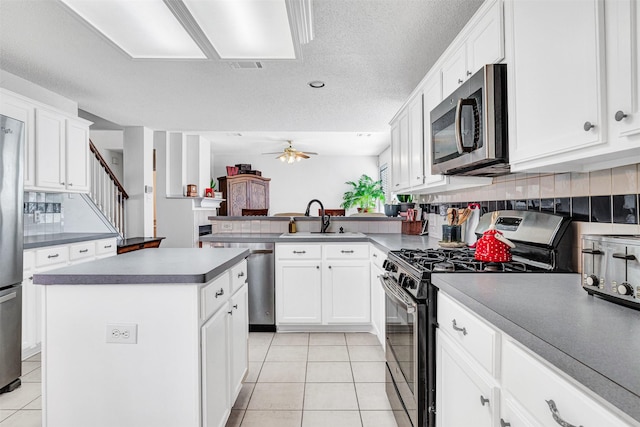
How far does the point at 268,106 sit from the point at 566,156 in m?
3.18

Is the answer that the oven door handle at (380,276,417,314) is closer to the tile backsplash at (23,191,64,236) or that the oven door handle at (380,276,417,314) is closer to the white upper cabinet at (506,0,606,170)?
the white upper cabinet at (506,0,606,170)

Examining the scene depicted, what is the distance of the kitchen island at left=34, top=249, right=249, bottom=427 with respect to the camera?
1.41 meters

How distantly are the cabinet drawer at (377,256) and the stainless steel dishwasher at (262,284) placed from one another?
3.24 feet

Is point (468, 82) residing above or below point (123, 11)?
below

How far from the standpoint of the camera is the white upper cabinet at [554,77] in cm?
99

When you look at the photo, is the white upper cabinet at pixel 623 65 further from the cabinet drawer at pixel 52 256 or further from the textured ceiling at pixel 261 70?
the cabinet drawer at pixel 52 256

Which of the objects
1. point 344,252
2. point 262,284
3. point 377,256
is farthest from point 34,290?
point 377,256

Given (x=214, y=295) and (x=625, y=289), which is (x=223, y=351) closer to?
(x=214, y=295)

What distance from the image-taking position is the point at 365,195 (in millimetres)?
8375

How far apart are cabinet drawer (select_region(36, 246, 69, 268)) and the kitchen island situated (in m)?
1.82

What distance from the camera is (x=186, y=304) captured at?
1420mm

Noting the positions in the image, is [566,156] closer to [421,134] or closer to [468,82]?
[468,82]

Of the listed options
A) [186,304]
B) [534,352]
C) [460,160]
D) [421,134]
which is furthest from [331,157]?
[534,352]

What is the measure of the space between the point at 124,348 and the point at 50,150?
2.77m
